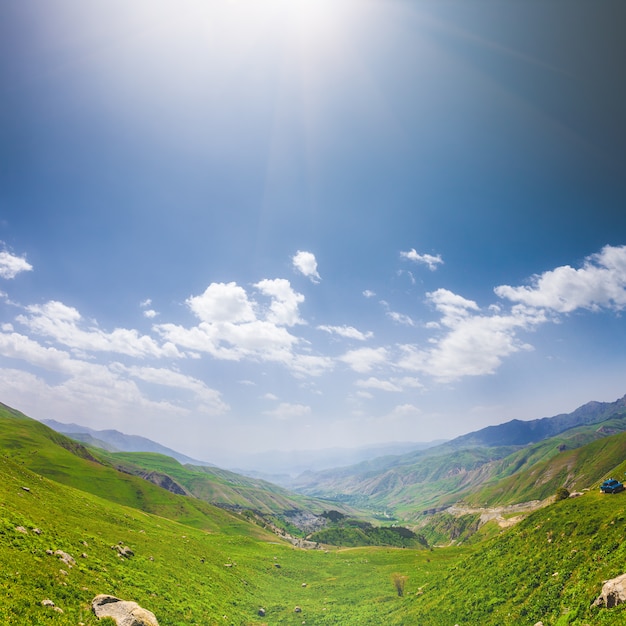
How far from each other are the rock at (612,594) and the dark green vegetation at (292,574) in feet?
2.62

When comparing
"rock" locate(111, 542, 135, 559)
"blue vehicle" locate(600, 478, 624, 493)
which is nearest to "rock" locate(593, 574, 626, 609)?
"blue vehicle" locate(600, 478, 624, 493)

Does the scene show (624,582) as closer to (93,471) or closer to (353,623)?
(353,623)

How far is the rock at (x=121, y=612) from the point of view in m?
24.0

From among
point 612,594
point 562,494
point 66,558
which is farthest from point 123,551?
point 562,494

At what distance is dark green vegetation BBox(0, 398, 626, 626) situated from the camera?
2736 cm

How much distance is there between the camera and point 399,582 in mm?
64500

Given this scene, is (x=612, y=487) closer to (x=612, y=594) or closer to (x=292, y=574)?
(x=612, y=594)

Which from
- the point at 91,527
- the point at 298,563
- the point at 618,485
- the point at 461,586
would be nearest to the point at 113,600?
the point at 91,527

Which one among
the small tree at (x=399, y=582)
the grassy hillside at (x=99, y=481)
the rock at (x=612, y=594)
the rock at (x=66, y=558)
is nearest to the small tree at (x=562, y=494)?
the rock at (x=612, y=594)

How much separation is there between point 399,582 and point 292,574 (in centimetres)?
2397

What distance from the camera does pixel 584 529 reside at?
3762 cm

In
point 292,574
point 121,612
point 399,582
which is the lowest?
point 292,574

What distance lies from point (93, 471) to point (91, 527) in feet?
400

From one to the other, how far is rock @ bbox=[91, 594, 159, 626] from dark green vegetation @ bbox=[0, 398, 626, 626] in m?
1.23
